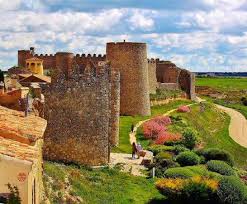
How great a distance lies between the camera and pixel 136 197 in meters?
20.4

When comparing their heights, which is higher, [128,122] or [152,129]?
[152,129]

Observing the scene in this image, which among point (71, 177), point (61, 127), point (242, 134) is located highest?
point (61, 127)

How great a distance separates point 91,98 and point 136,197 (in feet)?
13.5

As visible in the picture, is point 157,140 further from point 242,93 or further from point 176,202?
point 242,93

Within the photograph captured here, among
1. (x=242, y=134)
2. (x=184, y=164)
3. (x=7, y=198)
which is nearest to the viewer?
(x=7, y=198)

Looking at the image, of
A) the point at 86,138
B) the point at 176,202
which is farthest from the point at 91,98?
the point at 176,202

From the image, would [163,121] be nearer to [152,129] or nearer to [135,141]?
[152,129]

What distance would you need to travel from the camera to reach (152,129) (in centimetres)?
3791

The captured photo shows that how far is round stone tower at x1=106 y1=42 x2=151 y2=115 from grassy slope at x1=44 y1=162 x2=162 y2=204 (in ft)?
70.3

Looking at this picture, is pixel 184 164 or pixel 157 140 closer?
pixel 184 164

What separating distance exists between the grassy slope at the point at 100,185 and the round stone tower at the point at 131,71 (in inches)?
844

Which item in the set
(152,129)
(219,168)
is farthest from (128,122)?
(219,168)

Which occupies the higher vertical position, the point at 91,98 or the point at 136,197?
the point at 91,98

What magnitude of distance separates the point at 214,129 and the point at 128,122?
16553mm
